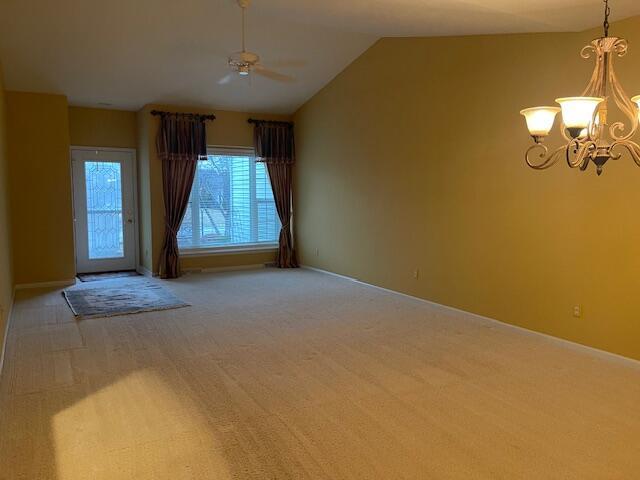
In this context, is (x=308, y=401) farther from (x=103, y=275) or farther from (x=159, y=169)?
(x=103, y=275)

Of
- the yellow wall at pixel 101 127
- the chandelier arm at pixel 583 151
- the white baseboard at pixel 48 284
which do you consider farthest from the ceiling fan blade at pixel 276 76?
the chandelier arm at pixel 583 151

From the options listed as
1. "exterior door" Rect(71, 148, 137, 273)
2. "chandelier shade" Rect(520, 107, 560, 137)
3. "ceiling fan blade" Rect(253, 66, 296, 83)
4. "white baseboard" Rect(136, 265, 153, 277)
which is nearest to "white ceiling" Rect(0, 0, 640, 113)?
"ceiling fan blade" Rect(253, 66, 296, 83)

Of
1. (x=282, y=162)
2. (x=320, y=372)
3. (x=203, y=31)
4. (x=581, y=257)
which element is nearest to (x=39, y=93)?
(x=203, y=31)

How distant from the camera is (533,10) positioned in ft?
11.7

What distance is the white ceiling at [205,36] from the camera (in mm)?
3902

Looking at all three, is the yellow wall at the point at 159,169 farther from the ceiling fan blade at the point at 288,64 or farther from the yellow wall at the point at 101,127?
the ceiling fan blade at the point at 288,64

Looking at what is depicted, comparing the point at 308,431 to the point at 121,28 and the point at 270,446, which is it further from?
the point at 121,28

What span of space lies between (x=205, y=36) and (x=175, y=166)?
2.47m

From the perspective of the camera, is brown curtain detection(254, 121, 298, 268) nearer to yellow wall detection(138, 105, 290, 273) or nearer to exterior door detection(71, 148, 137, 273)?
yellow wall detection(138, 105, 290, 273)

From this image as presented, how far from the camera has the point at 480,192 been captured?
4.93 m

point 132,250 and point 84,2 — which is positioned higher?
point 84,2

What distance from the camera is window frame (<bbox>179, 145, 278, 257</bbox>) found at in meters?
7.93

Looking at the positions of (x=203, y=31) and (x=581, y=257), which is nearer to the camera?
(x=581, y=257)

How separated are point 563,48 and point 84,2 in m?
4.32
